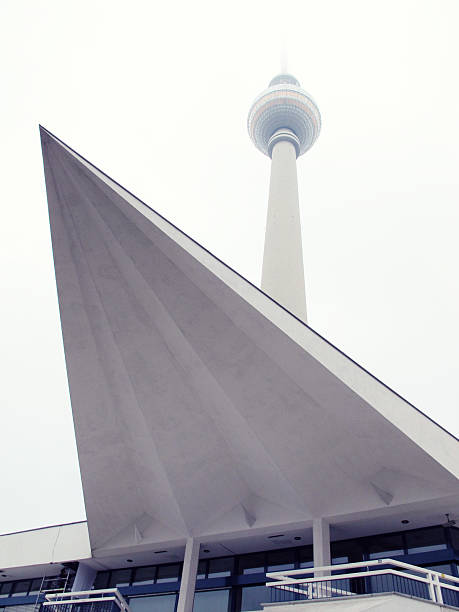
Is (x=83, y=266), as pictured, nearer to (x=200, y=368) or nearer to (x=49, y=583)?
(x=200, y=368)

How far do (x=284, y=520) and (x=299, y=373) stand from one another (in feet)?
17.7

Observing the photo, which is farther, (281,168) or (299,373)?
(281,168)

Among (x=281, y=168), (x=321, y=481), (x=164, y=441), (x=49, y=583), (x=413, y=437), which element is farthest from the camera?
(x=281, y=168)

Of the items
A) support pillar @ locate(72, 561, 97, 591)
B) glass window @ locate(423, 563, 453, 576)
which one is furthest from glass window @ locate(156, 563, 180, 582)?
glass window @ locate(423, 563, 453, 576)

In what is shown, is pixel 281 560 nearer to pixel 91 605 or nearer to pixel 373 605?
pixel 91 605

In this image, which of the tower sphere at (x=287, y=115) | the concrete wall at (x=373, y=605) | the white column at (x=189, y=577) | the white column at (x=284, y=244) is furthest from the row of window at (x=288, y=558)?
the tower sphere at (x=287, y=115)

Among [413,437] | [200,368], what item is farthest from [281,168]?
[413,437]

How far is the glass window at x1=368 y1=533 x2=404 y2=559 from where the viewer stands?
1741cm

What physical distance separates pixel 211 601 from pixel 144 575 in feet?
12.7

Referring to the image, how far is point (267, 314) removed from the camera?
51.2 ft

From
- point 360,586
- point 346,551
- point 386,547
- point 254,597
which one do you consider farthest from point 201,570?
point 386,547

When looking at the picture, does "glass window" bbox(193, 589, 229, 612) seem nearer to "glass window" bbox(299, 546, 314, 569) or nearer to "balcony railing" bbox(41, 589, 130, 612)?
"balcony railing" bbox(41, 589, 130, 612)

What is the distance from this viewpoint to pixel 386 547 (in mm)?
17688

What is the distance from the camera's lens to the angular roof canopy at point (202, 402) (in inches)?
619
